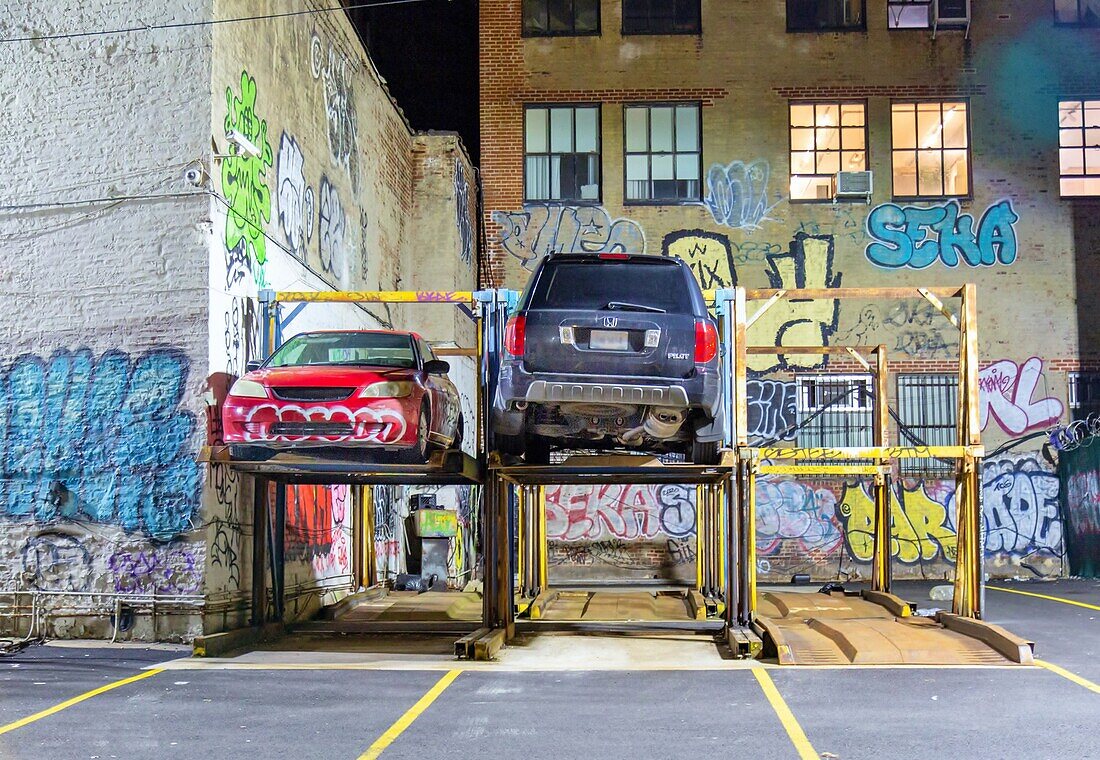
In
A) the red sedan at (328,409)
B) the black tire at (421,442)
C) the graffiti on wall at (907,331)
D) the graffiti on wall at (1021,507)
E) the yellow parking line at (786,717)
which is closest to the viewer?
the yellow parking line at (786,717)

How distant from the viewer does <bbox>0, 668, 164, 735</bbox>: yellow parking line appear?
7861 mm

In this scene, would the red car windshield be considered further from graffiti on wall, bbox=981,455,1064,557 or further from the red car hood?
graffiti on wall, bbox=981,455,1064,557

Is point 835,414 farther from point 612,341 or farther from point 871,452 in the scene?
point 612,341

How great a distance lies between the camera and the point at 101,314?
1253cm

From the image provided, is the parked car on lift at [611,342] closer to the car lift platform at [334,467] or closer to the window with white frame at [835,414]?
the car lift platform at [334,467]

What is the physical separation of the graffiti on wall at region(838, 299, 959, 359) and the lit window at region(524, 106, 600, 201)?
18.8 ft

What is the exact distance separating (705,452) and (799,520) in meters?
11.7

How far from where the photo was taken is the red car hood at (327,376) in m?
10.9

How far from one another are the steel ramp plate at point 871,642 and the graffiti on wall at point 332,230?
308 inches

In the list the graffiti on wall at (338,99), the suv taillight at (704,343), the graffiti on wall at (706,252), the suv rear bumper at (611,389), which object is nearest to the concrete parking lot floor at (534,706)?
the suv rear bumper at (611,389)

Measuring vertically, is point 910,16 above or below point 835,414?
above

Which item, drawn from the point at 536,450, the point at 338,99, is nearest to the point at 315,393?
the point at 536,450

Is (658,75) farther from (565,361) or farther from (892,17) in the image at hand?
(565,361)

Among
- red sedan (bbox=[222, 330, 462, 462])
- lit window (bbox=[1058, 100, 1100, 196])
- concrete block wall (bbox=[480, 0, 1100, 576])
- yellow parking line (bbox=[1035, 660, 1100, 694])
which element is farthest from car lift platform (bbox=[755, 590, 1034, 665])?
lit window (bbox=[1058, 100, 1100, 196])
